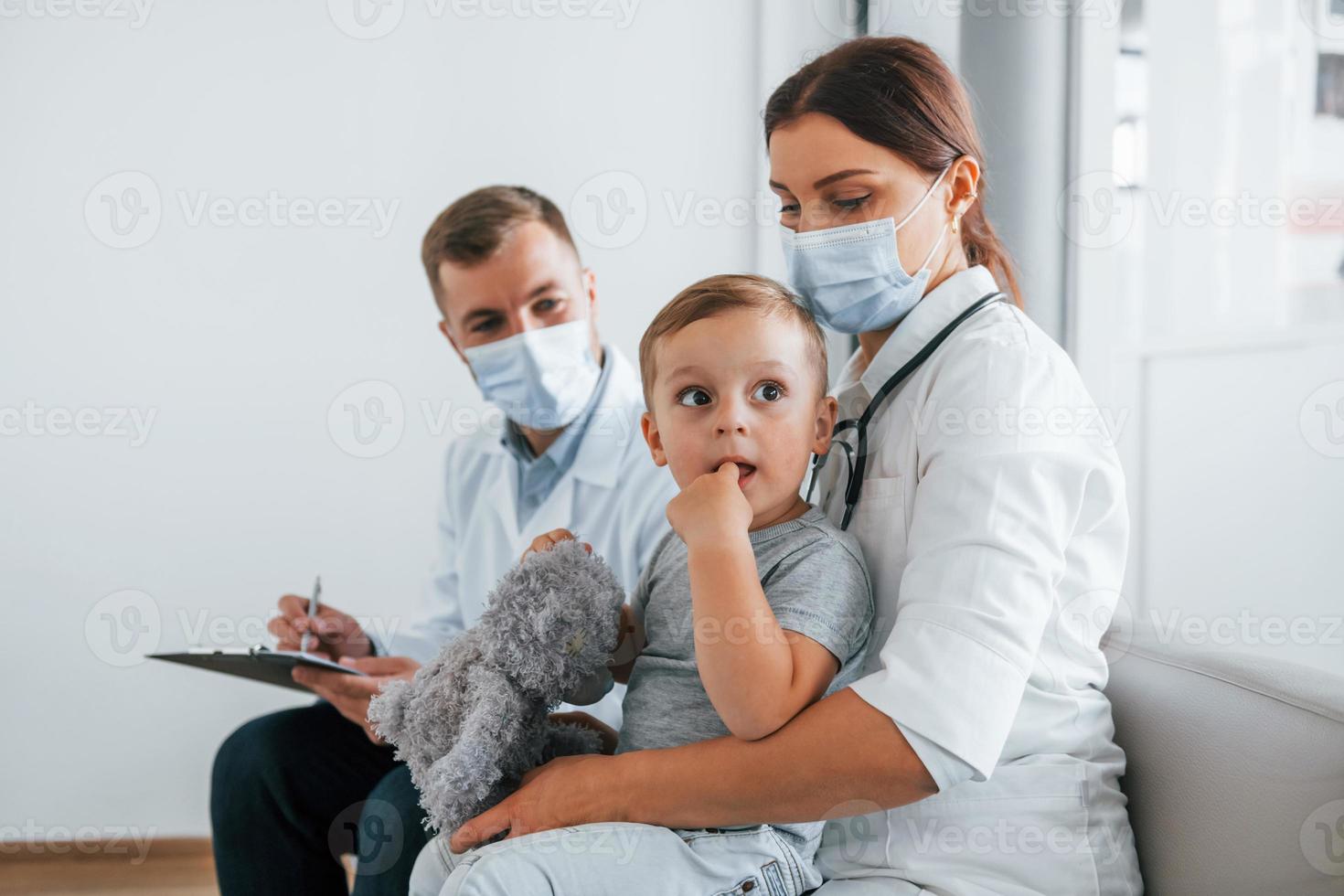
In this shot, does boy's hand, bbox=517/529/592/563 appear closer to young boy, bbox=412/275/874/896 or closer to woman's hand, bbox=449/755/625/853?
young boy, bbox=412/275/874/896

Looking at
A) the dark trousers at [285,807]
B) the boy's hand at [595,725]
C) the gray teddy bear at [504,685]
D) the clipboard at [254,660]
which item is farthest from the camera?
the dark trousers at [285,807]

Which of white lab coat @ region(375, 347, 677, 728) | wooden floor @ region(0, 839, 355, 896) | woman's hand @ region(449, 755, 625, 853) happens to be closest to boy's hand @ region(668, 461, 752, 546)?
woman's hand @ region(449, 755, 625, 853)

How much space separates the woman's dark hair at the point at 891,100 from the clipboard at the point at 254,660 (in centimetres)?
98

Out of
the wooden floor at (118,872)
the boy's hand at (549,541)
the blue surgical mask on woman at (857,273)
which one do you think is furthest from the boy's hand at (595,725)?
the wooden floor at (118,872)

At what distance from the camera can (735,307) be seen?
1116mm

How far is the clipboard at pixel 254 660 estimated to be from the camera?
1475mm

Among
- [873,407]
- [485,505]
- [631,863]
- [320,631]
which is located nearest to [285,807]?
[320,631]

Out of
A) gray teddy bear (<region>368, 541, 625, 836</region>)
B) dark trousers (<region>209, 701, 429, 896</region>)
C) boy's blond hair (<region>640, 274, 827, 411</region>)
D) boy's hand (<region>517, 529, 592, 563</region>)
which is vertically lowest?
dark trousers (<region>209, 701, 429, 896</region>)

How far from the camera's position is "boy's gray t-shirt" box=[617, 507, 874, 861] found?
102cm

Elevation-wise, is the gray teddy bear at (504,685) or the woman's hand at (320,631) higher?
the gray teddy bear at (504,685)

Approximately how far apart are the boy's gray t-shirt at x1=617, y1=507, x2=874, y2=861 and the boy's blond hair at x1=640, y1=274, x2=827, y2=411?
Result: 7.3 inches

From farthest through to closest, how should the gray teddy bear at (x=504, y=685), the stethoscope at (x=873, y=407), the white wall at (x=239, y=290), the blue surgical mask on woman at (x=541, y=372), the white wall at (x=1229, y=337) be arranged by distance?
the white wall at (x=239, y=290) → the white wall at (x=1229, y=337) → the blue surgical mask on woman at (x=541, y=372) → the stethoscope at (x=873, y=407) → the gray teddy bear at (x=504, y=685)

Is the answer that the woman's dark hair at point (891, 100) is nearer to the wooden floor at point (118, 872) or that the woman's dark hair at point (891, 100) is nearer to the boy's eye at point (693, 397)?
the boy's eye at point (693, 397)

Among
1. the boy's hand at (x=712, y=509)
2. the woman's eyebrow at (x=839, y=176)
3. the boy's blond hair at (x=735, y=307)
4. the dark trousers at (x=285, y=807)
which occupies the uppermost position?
the woman's eyebrow at (x=839, y=176)
